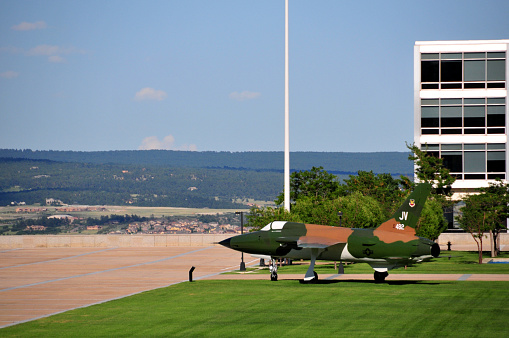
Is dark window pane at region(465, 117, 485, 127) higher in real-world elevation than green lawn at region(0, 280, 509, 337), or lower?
higher

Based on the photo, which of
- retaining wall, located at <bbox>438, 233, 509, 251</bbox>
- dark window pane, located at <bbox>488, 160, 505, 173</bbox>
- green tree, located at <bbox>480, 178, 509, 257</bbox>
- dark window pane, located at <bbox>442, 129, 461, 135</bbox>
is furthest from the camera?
retaining wall, located at <bbox>438, 233, 509, 251</bbox>

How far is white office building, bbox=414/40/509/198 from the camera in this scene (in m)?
78.8

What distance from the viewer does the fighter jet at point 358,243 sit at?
3791cm

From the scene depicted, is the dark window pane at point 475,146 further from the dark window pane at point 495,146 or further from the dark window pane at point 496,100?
the dark window pane at point 496,100

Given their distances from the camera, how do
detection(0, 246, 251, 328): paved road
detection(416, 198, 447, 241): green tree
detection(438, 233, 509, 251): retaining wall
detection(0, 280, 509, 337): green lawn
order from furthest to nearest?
detection(438, 233, 509, 251): retaining wall → detection(416, 198, 447, 241): green tree → detection(0, 246, 251, 328): paved road → detection(0, 280, 509, 337): green lawn

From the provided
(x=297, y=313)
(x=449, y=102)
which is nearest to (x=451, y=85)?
(x=449, y=102)

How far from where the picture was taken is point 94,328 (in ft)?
86.3

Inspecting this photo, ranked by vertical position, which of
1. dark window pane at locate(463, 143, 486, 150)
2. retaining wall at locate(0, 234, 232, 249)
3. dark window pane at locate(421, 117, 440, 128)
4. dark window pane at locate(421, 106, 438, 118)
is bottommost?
retaining wall at locate(0, 234, 232, 249)

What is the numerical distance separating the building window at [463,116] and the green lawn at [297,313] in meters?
42.4

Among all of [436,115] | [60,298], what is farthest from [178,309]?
[436,115]

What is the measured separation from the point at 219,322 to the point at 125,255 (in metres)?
46.7

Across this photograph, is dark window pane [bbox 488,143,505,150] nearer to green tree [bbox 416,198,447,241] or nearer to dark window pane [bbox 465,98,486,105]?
dark window pane [bbox 465,98,486,105]

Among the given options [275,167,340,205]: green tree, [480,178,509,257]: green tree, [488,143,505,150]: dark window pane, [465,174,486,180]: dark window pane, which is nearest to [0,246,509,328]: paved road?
[275,167,340,205]: green tree

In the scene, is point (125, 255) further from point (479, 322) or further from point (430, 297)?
point (479, 322)
